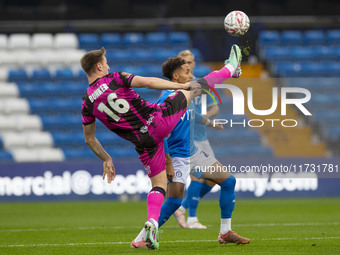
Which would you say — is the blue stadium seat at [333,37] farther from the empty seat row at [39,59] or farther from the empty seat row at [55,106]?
the empty seat row at [55,106]

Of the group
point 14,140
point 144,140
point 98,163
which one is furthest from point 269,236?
point 14,140

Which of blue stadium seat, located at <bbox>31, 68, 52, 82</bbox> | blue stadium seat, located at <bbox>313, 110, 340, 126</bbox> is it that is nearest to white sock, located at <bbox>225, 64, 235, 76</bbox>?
blue stadium seat, located at <bbox>313, 110, 340, 126</bbox>

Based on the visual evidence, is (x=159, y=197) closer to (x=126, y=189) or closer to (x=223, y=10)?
(x=126, y=189)

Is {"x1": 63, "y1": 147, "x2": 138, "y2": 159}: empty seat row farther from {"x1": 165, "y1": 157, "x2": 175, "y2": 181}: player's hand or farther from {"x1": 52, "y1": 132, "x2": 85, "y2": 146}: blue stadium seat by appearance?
{"x1": 165, "y1": 157, "x2": 175, "y2": 181}: player's hand

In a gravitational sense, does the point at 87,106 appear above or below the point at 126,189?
above

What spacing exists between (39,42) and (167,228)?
12777 millimetres

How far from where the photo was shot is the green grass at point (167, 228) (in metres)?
6.96

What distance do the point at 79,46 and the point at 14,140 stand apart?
441 centimetres

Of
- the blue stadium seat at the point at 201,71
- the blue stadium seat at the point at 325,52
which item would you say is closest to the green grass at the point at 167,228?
the blue stadium seat at the point at 201,71

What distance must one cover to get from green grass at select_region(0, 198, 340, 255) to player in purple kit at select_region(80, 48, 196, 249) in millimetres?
758

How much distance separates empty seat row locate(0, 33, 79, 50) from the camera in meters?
21.1

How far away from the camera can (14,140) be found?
18250mm

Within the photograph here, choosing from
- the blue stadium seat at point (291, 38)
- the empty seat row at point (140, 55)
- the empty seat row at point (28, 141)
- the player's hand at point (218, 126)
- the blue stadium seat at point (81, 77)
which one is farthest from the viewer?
the blue stadium seat at point (291, 38)

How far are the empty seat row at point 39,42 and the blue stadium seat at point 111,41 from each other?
0.90m
